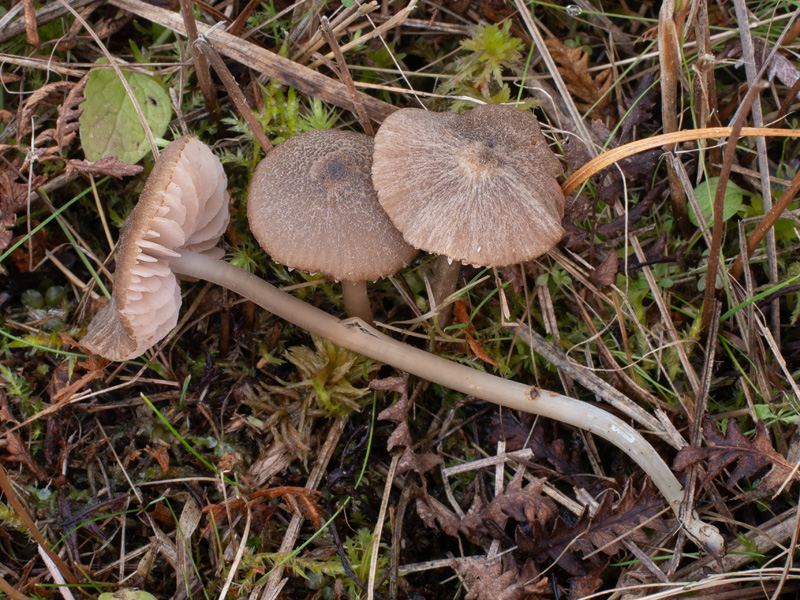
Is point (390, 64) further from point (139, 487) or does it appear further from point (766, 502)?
point (766, 502)

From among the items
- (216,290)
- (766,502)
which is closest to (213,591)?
(216,290)

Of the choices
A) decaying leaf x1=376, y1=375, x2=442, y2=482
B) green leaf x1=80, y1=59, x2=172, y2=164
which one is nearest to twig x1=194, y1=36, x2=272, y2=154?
green leaf x1=80, y1=59, x2=172, y2=164

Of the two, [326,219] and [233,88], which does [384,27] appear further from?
[326,219]

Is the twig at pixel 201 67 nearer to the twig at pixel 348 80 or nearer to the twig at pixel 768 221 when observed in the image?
the twig at pixel 348 80

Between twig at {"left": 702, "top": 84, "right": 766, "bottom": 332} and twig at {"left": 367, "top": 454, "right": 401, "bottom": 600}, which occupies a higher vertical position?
twig at {"left": 702, "top": 84, "right": 766, "bottom": 332}

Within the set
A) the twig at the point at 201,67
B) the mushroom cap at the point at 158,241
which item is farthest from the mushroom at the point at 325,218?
the twig at the point at 201,67

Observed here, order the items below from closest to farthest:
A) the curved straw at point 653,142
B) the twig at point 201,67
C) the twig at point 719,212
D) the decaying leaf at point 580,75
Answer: the twig at point 719,212 → the curved straw at point 653,142 → the twig at point 201,67 → the decaying leaf at point 580,75

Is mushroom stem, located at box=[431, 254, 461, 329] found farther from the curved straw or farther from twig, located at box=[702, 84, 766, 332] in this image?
twig, located at box=[702, 84, 766, 332]
